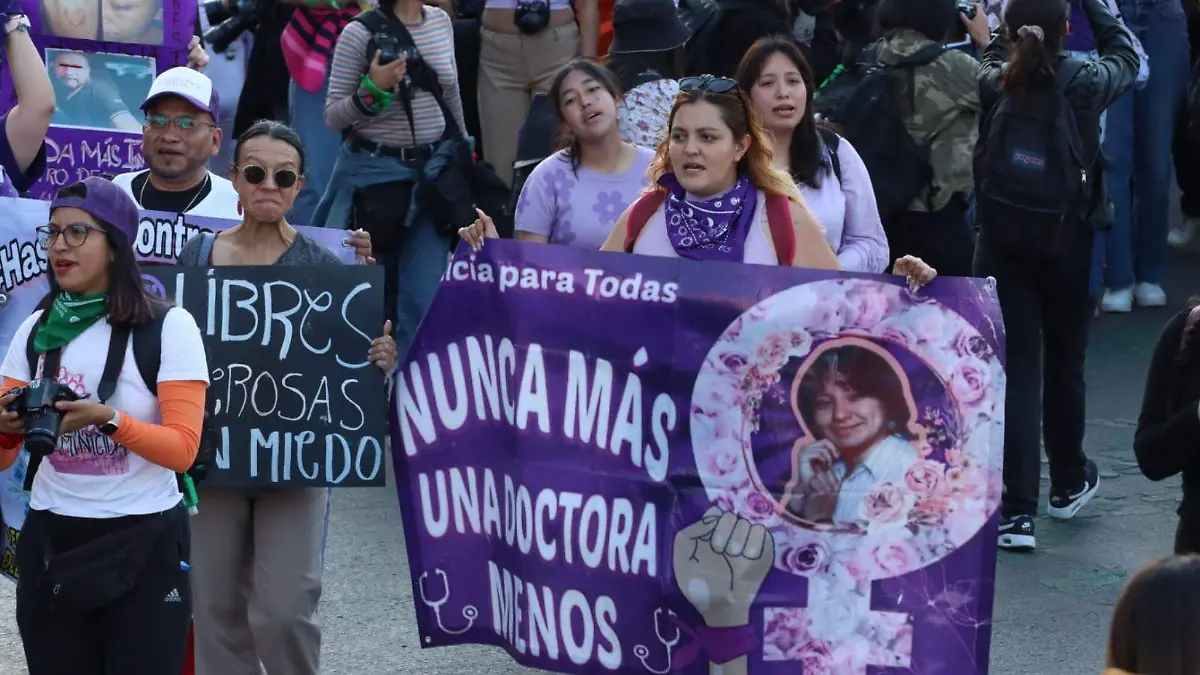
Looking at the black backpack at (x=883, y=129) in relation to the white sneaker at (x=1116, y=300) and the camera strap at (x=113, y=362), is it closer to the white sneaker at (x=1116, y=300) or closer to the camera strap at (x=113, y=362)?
the white sneaker at (x=1116, y=300)

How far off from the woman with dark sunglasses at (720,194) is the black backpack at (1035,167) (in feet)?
6.92

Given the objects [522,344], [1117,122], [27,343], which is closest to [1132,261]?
[1117,122]

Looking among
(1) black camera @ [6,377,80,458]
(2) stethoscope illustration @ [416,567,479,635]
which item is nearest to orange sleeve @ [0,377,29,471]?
(1) black camera @ [6,377,80,458]

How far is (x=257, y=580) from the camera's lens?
546 cm

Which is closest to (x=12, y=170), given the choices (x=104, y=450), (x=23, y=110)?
(x=23, y=110)

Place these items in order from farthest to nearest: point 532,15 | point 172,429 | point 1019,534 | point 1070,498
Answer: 1. point 532,15
2. point 1070,498
3. point 1019,534
4. point 172,429

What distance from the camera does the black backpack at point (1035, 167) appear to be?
721 cm

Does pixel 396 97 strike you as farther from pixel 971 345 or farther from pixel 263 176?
pixel 971 345

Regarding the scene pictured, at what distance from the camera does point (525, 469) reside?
5297 millimetres

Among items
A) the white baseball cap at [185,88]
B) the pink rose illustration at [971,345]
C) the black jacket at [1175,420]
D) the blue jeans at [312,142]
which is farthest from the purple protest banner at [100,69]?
the black jacket at [1175,420]

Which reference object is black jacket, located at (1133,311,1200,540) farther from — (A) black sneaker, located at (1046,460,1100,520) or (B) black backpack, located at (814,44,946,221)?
(B) black backpack, located at (814,44,946,221)

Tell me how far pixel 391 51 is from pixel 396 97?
0.28 m

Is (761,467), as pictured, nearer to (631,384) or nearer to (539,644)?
(631,384)

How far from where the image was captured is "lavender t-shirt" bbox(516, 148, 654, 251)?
21.3 feet
